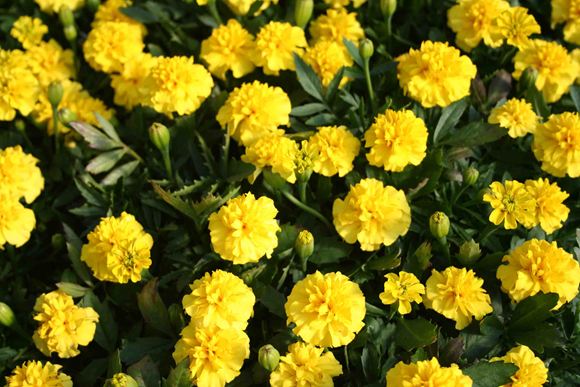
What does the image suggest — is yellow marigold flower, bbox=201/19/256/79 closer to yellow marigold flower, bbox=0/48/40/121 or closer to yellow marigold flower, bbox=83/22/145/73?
Answer: yellow marigold flower, bbox=83/22/145/73

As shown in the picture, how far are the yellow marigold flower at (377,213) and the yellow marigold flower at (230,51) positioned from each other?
1.53 feet

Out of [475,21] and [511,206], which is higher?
[475,21]

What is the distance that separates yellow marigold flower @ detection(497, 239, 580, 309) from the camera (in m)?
1.27

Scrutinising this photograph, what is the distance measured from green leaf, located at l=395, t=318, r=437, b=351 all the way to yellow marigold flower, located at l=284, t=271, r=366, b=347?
99 mm

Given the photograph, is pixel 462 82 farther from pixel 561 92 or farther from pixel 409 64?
pixel 561 92

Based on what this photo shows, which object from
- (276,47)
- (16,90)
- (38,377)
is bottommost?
(38,377)

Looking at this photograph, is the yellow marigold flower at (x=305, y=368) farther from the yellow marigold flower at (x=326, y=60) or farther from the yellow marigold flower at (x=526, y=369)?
the yellow marigold flower at (x=326, y=60)

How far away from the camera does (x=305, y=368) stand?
47.2 inches

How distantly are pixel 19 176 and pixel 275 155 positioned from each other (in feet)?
1.87

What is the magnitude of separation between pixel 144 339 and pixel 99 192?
37cm

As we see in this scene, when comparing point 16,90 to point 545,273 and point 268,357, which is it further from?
point 545,273

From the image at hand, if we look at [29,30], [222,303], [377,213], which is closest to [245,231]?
[222,303]

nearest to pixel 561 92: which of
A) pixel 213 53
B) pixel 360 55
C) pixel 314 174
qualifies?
pixel 360 55

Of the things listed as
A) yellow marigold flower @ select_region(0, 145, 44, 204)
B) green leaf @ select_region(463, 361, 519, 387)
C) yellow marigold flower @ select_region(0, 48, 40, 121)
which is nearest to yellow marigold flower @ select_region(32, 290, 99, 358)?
yellow marigold flower @ select_region(0, 145, 44, 204)
